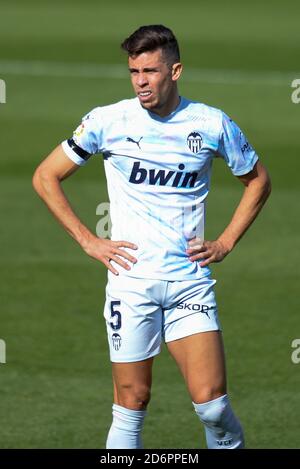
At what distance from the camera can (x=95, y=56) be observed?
71.1ft

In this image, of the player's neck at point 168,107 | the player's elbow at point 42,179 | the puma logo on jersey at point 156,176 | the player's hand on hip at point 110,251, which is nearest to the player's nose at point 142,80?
the player's neck at point 168,107

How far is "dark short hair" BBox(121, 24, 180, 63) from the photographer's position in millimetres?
6703

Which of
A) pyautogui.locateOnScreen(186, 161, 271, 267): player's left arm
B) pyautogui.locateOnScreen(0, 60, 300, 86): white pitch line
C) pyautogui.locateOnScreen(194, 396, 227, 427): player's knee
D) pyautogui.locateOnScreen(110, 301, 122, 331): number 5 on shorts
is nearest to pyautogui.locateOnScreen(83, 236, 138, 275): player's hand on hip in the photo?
pyautogui.locateOnScreen(110, 301, 122, 331): number 5 on shorts

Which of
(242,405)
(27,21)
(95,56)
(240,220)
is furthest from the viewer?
(27,21)

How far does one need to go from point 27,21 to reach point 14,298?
47.4ft

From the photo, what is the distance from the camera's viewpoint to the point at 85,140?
692cm

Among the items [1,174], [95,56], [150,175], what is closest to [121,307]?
[150,175]

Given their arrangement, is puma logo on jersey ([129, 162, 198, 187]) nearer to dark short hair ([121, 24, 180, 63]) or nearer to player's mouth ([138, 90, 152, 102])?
player's mouth ([138, 90, 152, 102])

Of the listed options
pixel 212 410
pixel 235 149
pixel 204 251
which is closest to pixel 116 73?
pixel 235 149

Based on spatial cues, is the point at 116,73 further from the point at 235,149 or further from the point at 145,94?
the point at 145,94

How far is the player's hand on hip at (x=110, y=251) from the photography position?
685cm

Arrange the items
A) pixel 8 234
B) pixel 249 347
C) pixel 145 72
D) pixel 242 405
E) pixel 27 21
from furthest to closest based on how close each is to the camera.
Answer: pixel 27 21 → pixel 8 234 → pixel 249 347 → pixel 242 405 → pixel 145 72

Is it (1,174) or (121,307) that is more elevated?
(121,307)

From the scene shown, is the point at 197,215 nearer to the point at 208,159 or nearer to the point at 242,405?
the point at 208,159
